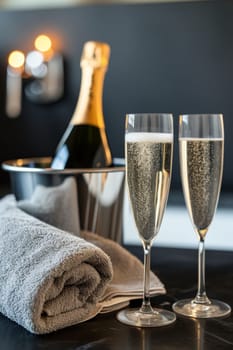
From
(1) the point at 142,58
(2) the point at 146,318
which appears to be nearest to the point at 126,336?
(2) the point at 146,318

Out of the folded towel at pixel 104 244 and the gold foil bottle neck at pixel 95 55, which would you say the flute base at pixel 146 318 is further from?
the gold foil bottle neck at pixel 95 55

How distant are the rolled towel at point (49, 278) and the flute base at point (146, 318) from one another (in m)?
0.03

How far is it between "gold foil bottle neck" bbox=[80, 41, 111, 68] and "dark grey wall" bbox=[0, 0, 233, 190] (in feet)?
3.64

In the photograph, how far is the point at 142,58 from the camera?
217 cm

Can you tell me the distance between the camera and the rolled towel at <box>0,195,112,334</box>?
55 centimetres

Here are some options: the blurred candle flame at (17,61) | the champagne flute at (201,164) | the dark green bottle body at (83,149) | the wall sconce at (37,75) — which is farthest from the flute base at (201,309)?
the blurred candle flame at (17,61)

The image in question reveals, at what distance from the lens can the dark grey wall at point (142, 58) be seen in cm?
210

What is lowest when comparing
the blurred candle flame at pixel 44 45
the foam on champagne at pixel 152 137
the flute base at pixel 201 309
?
the flute base at pixel 201 309

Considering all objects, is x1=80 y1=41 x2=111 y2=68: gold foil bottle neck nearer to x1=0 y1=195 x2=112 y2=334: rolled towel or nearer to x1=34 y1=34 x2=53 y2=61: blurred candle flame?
A: x1=0 y1=195 x2=112 y2=334: rolled towel

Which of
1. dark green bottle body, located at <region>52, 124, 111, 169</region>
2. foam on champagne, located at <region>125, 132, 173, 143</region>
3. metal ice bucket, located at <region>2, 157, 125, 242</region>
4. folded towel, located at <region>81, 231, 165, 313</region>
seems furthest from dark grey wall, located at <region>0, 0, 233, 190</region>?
foam on champagne, located at <region>125, 132, 173, 143</region>

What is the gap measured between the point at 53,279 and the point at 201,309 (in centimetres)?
17

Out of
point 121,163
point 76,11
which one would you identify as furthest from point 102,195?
point 76,11

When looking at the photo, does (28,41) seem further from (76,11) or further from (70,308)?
(70,308)

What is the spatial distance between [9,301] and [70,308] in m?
0.06
